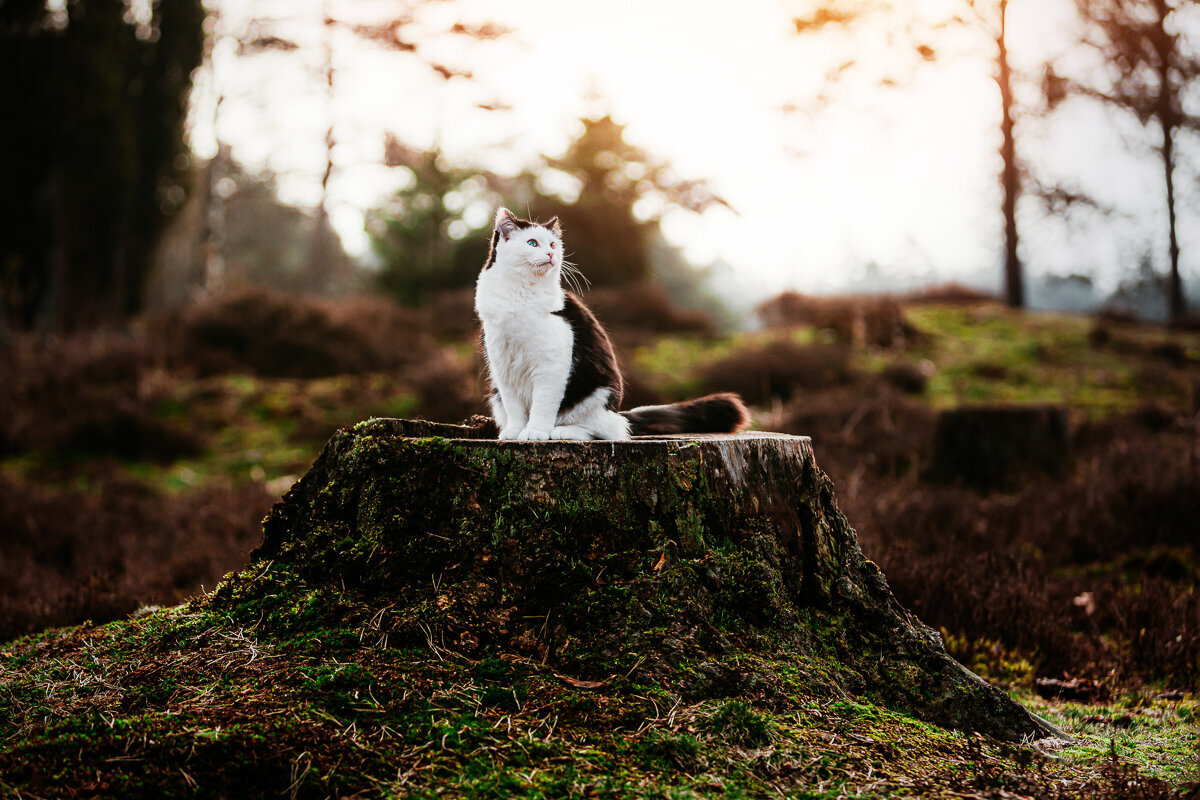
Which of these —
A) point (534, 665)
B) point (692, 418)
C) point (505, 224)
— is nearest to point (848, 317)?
point (692, 418)

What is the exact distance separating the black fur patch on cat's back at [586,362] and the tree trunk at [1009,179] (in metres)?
16.3

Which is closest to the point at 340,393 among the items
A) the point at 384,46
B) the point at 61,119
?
the point at 61,119

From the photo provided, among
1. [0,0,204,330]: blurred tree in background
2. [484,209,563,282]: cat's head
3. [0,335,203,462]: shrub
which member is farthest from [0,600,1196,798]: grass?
[0,0,204,330]: blurred tree in background

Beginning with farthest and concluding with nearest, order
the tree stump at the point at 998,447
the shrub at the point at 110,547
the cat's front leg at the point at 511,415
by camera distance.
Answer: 1. the tree stump at the point at 998,447
2. the shrub at the point at 110,547
3. the cat's front leg at the point at 511,415

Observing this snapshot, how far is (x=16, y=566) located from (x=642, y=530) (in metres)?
4.44

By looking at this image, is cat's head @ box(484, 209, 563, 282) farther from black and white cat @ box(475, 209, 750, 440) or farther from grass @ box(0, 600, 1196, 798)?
grass @ box(0, 600, 1196, 798)

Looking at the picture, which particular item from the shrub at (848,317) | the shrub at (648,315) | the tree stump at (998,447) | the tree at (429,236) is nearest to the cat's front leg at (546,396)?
the tree stump at (998,447)

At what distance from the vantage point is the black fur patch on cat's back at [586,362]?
2857 mm

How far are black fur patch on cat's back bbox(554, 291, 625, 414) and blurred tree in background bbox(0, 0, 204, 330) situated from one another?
11.5 metres

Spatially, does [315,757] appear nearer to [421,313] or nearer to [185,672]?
[185,672]

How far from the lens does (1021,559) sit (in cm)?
411

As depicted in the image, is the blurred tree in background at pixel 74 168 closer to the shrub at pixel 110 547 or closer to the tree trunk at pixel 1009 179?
the shrub at pixel 110 547

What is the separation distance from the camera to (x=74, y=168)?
11773mm

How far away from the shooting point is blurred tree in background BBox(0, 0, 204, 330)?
11.2 metres
